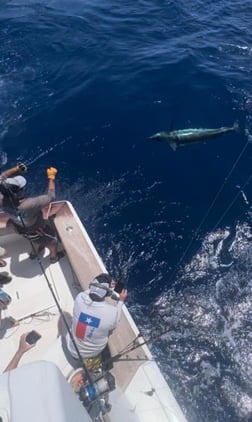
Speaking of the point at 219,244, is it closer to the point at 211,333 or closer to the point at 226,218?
the point at 226,218

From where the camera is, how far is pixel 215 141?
8570mm

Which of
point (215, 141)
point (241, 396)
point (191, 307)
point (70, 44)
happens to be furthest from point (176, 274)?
point (70, 44)

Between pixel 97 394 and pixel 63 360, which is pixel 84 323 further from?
pixel 63 360

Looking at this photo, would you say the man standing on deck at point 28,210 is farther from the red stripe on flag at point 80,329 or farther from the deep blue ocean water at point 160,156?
the red stripe on flag at point 80,329

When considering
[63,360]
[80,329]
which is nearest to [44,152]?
[63,360]

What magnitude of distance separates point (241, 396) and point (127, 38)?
1181cm

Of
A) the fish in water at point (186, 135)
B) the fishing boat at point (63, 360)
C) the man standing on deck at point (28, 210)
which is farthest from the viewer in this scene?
the fish in water at point (186, 135)

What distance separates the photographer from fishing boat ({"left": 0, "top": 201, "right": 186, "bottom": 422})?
249 cm

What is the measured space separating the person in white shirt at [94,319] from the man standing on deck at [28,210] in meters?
1.63

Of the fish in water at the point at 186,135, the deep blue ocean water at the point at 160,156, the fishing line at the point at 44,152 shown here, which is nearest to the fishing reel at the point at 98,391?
the deep blue ocean water at the point at 160,156

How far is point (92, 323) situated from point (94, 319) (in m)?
0.06

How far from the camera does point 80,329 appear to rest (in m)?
4.15

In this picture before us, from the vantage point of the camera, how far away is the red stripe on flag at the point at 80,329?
4105 mm

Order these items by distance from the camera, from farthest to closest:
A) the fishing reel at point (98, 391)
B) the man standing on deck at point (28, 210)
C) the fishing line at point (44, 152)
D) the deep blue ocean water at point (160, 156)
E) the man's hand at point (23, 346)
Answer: the fishing line at point (44, 152) → the deep blue ocean water at point (160, 156) → the man standing on deck at point (28, 210) → the man's hand at point (23, 346) → the fishing reel at point (98, 391)
